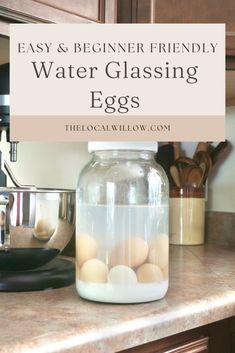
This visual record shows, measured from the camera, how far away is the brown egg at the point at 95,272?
2.53 feet

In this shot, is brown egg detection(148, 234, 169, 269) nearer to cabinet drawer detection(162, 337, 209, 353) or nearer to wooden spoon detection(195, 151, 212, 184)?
cabinet drawer detection(162, 337, 209, 353)

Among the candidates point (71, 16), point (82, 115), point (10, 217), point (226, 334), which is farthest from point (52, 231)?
point (71, 16)

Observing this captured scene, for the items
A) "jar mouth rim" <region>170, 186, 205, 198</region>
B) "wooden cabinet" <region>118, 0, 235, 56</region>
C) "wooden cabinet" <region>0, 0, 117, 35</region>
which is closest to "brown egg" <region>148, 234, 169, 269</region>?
"wooden cabinet" <region>0, 0, 117, 35</region>

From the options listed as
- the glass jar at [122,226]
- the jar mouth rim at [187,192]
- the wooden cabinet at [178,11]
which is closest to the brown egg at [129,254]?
the glass jar at [122,226]

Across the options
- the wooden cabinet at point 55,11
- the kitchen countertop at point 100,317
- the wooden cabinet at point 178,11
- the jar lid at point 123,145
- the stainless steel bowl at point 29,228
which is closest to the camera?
the kitchen countertop at point 100,317

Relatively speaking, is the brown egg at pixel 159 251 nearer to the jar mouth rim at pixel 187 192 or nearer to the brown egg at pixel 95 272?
the brown egg at pixel 95 272

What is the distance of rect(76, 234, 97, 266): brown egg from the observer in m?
0.79

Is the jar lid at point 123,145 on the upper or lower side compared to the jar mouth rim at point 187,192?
upper

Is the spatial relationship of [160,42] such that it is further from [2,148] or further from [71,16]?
[2,148]

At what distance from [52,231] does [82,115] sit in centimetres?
25

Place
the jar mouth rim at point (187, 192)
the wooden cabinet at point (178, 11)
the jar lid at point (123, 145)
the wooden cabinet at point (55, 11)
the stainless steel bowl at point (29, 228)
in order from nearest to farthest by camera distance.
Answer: the jar lid at point (123, 145)
the stainless steel bowl at point (29, 228)
the wooden cabinet at point (55, 11)
the wooden cabinet at point (178, 11)
the jar mouth rim at point (187, 192)

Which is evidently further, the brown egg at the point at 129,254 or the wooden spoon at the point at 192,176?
the wooden spoon at the point at 192,176

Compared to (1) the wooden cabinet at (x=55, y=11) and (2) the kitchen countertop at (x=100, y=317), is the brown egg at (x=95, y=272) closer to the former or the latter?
(2) the kitchen countertop at (x=100, y=317)

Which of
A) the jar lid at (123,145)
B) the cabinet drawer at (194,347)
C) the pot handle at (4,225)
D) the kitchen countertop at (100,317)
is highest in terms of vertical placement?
the jar lid at (123,145)
